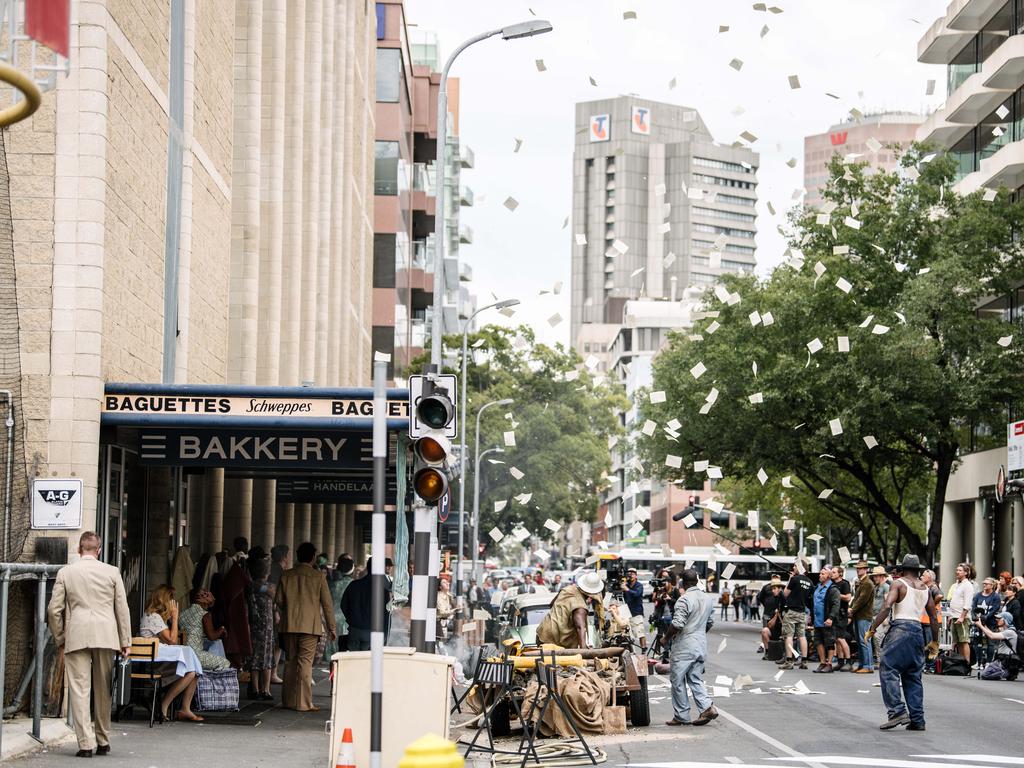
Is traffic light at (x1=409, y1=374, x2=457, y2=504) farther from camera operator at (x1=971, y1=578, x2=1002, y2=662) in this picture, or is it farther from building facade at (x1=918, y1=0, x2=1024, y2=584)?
building facade at (x1=918, y1=0, x2=1024, y2=584)

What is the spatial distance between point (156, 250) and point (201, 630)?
16.5 feet

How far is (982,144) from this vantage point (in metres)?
55.8

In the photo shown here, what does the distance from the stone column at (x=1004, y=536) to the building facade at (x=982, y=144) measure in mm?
31

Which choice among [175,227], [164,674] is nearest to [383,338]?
[175,227]

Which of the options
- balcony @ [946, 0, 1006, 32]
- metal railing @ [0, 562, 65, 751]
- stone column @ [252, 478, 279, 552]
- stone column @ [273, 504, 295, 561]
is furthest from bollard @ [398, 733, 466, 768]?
balcony @ [946, 0, 1006, 32]

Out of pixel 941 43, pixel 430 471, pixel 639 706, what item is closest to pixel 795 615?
pixel 639 706

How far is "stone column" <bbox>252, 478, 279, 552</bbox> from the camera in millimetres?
32094

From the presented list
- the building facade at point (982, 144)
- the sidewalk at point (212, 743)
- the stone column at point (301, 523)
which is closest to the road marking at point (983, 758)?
the sidewalk at point (212, 743)

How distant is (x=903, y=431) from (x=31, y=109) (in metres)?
37.7

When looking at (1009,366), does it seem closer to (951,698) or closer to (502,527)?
(951,698)

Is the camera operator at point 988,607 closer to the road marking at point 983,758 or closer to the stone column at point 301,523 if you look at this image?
the road marking at point 983,758

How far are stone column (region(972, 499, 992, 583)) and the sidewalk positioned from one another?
37774 mm

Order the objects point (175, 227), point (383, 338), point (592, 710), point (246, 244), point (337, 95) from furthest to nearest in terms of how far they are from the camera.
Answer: point (383, 338)
point (337, 95)
point (246, 244)
point (175, 227)
point (592, 710)

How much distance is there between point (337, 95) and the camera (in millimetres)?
41406
